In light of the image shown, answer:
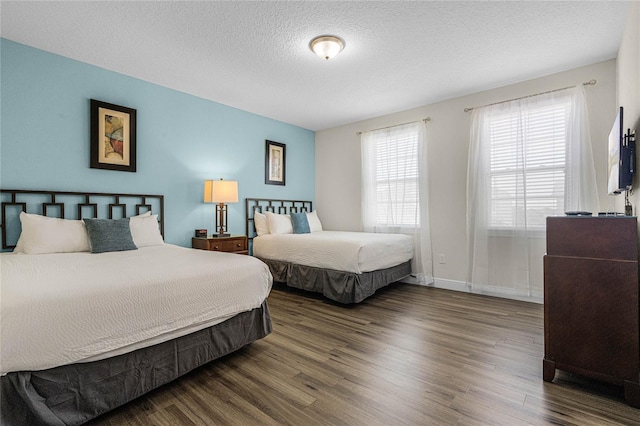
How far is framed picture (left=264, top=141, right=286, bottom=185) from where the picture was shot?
482cm

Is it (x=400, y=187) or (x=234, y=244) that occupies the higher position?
(x=400, y=187)

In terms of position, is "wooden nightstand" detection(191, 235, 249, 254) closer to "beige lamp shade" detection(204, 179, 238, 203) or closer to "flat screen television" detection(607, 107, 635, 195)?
"beige lamp shade" detection(204, 179, 238, 203)

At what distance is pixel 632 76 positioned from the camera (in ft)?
7.13

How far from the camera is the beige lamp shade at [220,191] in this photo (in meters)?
3.80

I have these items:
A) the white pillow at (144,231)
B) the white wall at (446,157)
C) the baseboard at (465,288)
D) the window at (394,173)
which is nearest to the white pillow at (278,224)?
the white wall at (446,157)

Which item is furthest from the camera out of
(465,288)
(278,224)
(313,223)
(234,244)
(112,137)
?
(313,223)

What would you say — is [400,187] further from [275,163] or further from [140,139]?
[140,139]

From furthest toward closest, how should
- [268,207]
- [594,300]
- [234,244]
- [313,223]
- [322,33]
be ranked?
[313,223], [268,207], [234,244], [322,33], [594,300]

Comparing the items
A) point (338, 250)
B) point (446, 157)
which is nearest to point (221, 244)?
point (338, 250)

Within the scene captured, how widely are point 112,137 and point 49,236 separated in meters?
1.18

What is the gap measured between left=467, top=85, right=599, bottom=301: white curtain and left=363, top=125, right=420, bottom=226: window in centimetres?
79

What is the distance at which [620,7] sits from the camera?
2244mm

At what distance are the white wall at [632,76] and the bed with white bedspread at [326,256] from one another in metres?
2.17

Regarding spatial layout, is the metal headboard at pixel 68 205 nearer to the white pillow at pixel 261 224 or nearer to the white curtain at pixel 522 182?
the white pillow at pixel 261 224
